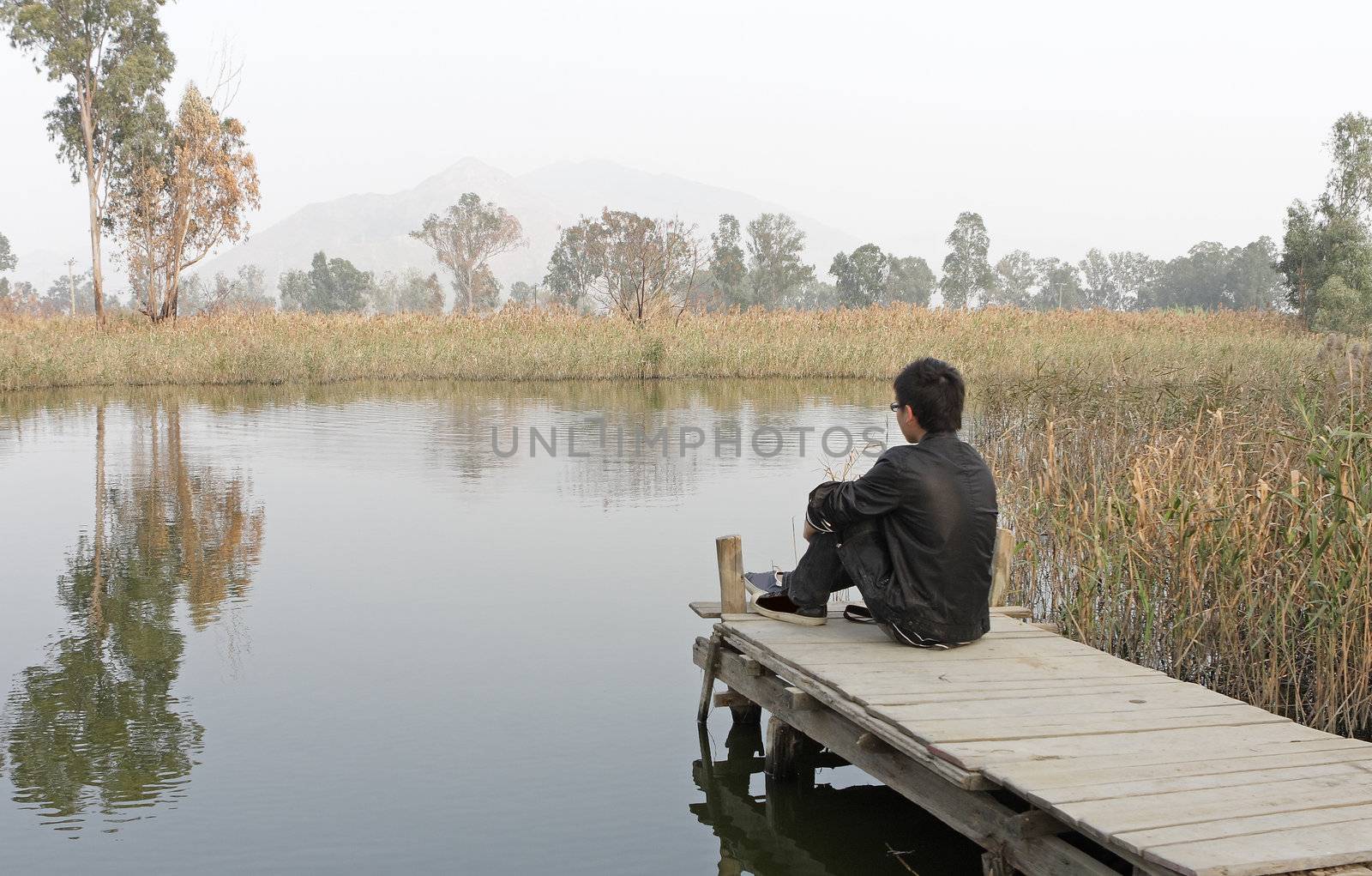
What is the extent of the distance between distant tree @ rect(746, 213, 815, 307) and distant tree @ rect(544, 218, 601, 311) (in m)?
9.54

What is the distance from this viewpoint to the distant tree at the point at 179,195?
31.8 metres

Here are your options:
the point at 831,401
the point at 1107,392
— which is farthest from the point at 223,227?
the point at 1107,392

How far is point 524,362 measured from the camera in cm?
2383

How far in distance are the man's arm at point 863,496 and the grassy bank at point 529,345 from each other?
16342 mm

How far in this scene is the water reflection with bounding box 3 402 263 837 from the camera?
4734 mm

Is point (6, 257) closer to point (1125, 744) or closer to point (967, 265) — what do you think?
point (967, 265)

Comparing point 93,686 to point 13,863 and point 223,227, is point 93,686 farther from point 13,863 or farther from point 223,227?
point 223,227

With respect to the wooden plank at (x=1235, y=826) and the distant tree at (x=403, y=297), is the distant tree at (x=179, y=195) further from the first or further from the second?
the distant tree at (x=403, y=297)

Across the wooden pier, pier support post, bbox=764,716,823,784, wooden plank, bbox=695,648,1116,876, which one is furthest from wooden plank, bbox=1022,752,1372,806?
pier support post, bbox=764,716,823,784

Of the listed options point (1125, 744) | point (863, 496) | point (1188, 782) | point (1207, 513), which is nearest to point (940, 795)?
point (1125, 744)

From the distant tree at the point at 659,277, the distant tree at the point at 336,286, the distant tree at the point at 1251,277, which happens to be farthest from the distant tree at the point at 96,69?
the distant tree at the point at 1251,277

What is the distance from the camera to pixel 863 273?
233 feet

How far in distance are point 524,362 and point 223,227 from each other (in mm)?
13094

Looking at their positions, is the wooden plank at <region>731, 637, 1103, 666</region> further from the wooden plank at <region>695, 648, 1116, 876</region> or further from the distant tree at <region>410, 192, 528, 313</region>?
the distant tree at <region>410, 192, 528, 313</region>
